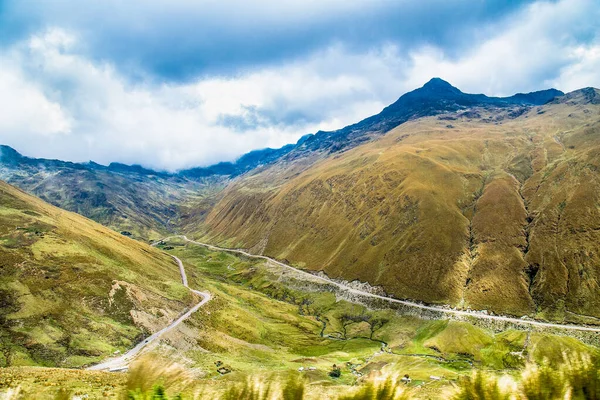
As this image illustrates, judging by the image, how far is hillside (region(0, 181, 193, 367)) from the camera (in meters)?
86.2

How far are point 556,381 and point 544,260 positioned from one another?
197m

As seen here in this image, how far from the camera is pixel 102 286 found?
11869cm

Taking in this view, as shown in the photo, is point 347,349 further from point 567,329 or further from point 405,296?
point 567,329

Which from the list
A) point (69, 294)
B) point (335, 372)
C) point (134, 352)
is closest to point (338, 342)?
point (335, 372)

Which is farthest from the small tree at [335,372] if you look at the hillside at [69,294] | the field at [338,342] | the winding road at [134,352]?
the hillside at [69,294]

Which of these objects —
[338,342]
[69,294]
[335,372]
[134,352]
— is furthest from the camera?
[338,342]

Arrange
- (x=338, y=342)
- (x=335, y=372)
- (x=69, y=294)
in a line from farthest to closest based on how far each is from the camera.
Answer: (x=338, y=342), (x=335, y=372), (x=69, y=294)

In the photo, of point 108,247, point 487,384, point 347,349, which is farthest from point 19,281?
point 487,384

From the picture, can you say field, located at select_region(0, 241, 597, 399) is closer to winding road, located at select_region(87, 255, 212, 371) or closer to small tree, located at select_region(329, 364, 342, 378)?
small tree, located at select_region(329, 364, 342, 378)

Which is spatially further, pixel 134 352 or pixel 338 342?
pixel 338 342

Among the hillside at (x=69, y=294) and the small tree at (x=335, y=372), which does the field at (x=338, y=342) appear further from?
the hillside at (x=69, y=294)

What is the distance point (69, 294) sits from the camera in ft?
354

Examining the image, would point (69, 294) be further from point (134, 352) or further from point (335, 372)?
point (335, 372)

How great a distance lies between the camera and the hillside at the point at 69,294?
86250 millimetres
